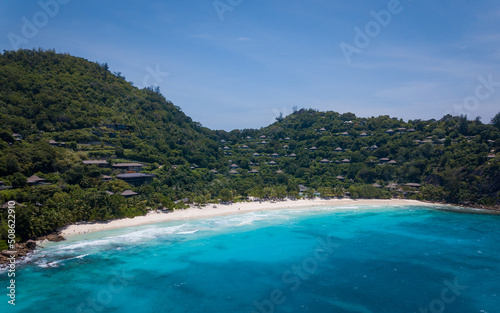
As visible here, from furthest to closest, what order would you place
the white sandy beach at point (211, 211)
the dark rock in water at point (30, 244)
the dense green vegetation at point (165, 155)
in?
the dense green vegetation at point (165, 155)
the white sandy beach at point (211, 211)
the dark rock in water at point (30, 244)

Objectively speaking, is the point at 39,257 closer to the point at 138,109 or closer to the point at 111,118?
the point at 111,118

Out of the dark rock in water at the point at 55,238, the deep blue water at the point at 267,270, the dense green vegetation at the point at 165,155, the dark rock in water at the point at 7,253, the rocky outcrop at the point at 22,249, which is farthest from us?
the dense green vegetation at the point at 165,155

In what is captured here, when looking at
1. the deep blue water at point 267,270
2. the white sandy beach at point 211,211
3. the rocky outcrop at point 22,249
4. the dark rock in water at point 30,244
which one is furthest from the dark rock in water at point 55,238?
the dark rock in water at point 30,244

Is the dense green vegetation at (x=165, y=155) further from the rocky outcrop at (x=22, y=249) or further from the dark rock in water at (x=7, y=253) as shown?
the dark rock in water at (x=7, y=253)

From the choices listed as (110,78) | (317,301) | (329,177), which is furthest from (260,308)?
(110,78)

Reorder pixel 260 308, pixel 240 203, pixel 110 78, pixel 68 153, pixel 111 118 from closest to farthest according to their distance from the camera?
pixel 260 308 → pixel 68 153 → pixel 240 203 → pixel 111 118 → pixel 110 78

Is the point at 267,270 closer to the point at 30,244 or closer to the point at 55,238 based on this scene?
the point at 55,238
